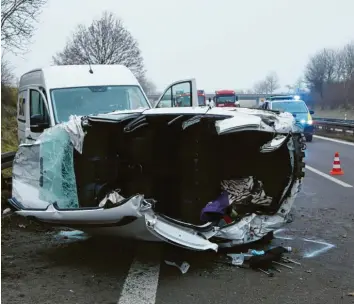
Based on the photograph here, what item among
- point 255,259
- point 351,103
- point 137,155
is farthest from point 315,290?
point 351,103

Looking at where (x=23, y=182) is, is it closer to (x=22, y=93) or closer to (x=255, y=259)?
(x=255, y=259)

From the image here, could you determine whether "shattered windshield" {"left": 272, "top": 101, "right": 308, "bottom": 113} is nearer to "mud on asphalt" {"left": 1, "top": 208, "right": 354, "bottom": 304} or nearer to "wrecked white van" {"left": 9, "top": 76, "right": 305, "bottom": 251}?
"wrecked white van" {"left": 9, "top": 76, "right": 305, "bottom": 251}

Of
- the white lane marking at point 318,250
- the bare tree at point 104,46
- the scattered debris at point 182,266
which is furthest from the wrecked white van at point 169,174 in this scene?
the bare tree at point 104,46

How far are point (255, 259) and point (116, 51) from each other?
35.6m

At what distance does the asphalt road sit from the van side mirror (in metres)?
1.97

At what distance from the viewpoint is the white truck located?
7992 millimetres

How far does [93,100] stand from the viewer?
8266 millimetres

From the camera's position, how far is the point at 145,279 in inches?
172

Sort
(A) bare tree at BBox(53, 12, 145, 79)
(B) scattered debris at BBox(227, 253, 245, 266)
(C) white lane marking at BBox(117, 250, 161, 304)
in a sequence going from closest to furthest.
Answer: (C) white lane marking at BBox(117, 250, 161, 304) < (B) scattered debris at BBox(227, 253, 245, 266) < (A) bare tree at BBox(53, 12, 145, 79)

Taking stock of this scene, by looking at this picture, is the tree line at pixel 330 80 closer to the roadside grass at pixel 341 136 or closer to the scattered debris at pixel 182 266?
the roadside grass at pixel 341 136

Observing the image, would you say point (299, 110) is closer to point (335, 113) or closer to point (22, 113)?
point (22, 113)

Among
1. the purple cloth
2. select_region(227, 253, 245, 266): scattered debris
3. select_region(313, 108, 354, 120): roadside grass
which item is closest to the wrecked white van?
the purple cloth

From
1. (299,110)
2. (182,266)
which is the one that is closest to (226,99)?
(299,110)

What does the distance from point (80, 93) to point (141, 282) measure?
4.75 metres
